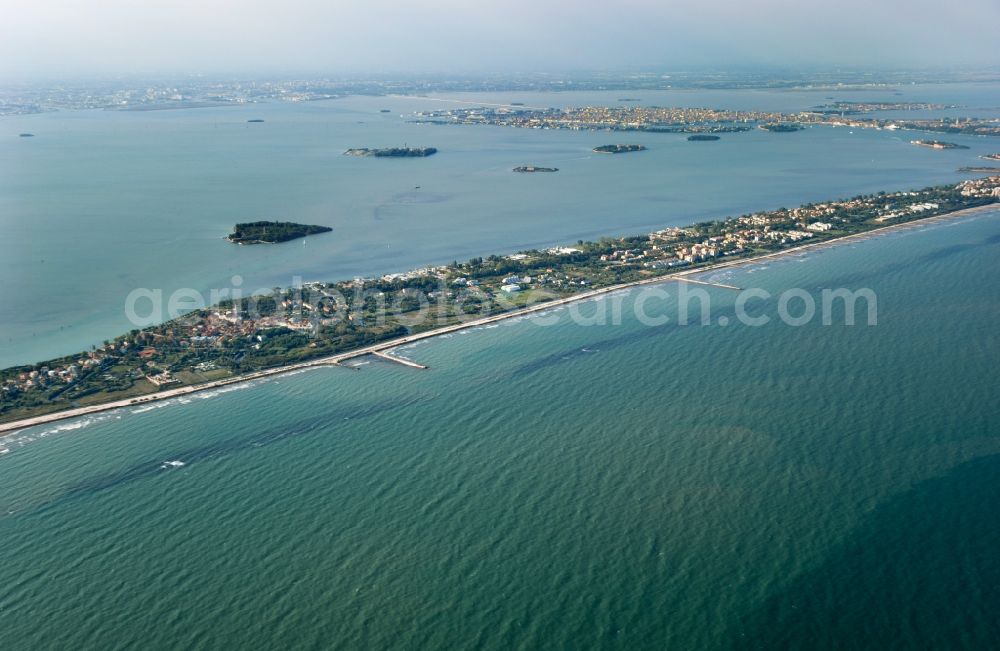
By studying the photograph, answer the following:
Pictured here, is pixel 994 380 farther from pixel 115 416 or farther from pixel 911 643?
pixel 115 416

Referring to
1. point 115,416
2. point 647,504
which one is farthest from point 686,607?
point 115,416

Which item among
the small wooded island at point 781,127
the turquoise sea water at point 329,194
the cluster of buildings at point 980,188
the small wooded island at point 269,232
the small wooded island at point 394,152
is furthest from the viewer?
the small wooded island at point 781,127

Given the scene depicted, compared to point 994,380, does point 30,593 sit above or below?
below

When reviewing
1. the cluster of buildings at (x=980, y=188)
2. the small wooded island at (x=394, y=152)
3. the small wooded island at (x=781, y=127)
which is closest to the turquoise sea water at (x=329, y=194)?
the small wooded island at (x=394, y=152)

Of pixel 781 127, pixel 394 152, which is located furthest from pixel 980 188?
pixel 394 152

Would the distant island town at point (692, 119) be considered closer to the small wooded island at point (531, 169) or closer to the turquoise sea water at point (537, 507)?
the small wooded island at point (531, 169)

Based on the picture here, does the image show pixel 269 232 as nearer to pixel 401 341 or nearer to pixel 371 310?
pixel 371 310

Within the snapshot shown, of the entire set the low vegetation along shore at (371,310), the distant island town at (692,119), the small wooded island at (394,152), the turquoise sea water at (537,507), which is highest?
the distant island town at (692,119)
